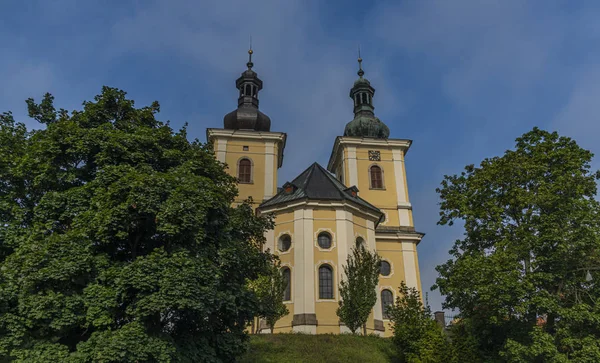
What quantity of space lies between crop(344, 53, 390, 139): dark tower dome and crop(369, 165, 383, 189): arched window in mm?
2824

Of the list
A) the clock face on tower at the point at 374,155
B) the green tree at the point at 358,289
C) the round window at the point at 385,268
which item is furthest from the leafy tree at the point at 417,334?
the clock face on tower at the point at 374,155

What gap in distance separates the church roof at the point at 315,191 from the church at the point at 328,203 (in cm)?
6

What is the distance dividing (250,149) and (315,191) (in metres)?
8.77

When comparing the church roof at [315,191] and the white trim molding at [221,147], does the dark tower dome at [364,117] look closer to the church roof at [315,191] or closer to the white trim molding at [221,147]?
the church roof at [315,191]

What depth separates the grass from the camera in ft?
63.2

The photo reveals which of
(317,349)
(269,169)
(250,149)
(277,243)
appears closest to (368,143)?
(269,169)

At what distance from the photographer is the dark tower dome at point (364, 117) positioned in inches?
1548

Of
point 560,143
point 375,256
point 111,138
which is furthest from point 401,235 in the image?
point 111,138

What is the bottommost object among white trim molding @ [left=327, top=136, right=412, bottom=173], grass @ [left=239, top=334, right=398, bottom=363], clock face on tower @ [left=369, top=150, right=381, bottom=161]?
grass @ [left=239, top=334, right=398, bottom=363]

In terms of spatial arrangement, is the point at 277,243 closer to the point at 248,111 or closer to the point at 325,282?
the point at 325,282

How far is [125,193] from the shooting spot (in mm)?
11117

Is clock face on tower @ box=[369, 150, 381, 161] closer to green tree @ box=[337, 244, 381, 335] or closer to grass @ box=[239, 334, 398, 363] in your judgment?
green tree @ box=[337, 244, 381, 335]

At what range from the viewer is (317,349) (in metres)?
20.6

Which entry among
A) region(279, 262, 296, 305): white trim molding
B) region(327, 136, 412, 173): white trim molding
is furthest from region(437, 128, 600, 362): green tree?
region(327, 136, 412, 173): white trim molding
